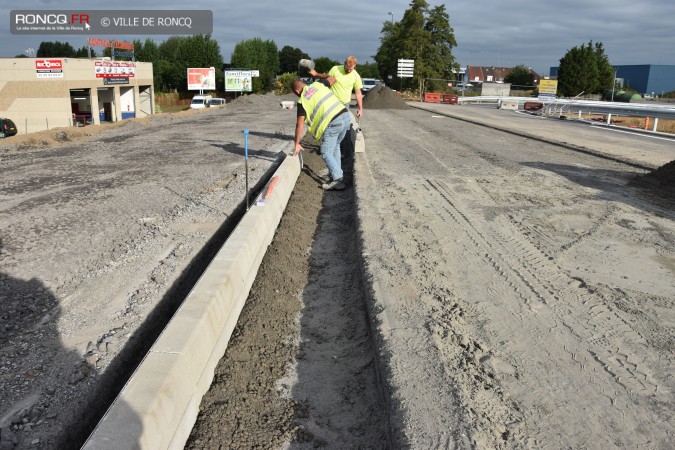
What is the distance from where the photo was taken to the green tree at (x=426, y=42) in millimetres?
63812

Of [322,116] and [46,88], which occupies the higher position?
[46,88]

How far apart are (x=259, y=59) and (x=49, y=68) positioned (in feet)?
170

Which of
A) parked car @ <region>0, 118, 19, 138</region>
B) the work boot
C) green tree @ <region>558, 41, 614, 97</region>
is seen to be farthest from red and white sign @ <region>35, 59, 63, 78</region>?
green tree @ <region>558, 41, 614, 97</region>

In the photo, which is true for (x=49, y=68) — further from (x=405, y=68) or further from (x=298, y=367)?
(x=298, y=367)

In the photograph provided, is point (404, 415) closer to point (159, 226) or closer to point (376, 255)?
point (376, 255)

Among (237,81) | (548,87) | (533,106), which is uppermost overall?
(548,87)

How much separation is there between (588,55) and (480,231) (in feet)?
212

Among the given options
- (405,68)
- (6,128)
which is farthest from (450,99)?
(6,128)

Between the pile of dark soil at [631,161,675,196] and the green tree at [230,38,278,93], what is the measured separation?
74.9 metres

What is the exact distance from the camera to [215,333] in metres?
3.83

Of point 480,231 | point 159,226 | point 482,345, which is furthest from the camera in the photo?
point 159,226

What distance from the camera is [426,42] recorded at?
6431cm

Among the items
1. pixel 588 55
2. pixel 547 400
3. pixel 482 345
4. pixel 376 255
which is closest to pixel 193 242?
pixel 376 255

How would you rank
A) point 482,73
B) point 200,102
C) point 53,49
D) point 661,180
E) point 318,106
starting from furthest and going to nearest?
1. point 482,73
2. point 53,49
3. point 200,102
4. point 661,180
5. point 318,106
